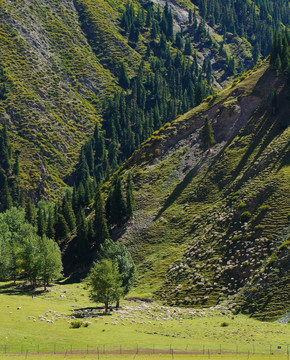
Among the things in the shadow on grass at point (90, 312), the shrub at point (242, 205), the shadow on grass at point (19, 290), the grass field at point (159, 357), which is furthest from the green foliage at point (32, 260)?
the grass field at point (159, 357)

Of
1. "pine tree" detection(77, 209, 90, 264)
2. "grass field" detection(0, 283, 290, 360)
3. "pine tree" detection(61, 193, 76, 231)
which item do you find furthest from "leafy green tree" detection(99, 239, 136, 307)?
"pine tree" detection(61, 193, 76, 231)

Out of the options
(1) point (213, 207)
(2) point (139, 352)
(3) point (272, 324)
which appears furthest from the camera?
(1) point (213, 207)

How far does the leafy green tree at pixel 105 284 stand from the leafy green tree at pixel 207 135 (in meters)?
58.9

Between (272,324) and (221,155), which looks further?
(221,155)

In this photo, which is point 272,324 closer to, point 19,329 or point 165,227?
point 19,329

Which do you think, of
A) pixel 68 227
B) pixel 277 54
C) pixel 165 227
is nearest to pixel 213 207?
pixel 165 227

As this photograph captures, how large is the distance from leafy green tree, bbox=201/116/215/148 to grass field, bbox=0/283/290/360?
55.4 metres

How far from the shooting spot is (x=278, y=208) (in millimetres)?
105750

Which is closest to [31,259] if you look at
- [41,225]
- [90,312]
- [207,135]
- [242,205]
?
[90,312]

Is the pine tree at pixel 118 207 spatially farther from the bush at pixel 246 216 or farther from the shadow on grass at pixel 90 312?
the shadow on grass at pixel 90 312

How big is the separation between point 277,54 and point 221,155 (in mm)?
37518

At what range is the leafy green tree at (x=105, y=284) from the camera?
292 feet

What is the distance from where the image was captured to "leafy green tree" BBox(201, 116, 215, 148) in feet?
460

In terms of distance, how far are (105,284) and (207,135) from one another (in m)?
63.9
